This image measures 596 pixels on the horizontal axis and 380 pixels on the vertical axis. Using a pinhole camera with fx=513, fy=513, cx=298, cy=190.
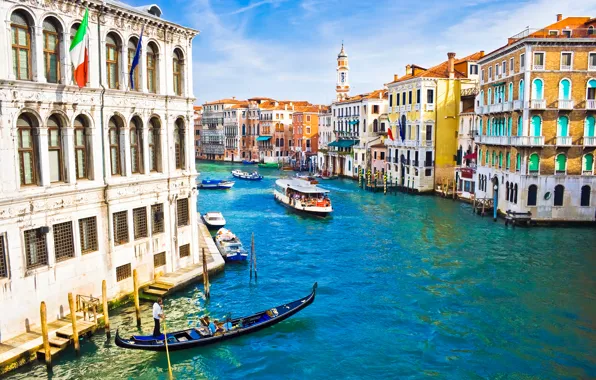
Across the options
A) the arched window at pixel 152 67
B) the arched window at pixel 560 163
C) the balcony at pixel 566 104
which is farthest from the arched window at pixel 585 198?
the arched window at pixel 152 67

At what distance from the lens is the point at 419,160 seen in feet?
145

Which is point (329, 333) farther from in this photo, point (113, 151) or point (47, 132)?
point (47, 132)

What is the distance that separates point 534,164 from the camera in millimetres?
28953

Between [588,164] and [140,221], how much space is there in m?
24.5

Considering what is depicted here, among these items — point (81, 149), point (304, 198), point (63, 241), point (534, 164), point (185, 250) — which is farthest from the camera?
point (304, 198)

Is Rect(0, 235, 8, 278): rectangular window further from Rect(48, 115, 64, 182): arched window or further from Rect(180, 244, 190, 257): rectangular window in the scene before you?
Rect(180, 244, 190, 257): rectangular window

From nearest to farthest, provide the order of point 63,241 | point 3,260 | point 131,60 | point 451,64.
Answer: point 3,260 < point 63,241 < point 131,60 < point 451,64

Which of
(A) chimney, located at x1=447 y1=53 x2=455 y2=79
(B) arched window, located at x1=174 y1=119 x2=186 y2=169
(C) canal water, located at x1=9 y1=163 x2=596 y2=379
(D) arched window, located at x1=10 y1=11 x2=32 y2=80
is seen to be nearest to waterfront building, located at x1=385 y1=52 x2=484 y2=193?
(A) chimney, located at x1=447 y1=53 x2=455 y2=79

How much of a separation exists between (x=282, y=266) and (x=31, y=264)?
36.2 feet

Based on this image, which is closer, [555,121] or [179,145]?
[179,145]

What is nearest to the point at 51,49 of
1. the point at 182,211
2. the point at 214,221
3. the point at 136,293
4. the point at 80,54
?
the point at 80,54

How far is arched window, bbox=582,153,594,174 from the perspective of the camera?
2856 centimetres

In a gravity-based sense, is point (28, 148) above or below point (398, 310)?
above

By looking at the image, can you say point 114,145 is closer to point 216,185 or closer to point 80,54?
point 80,54
